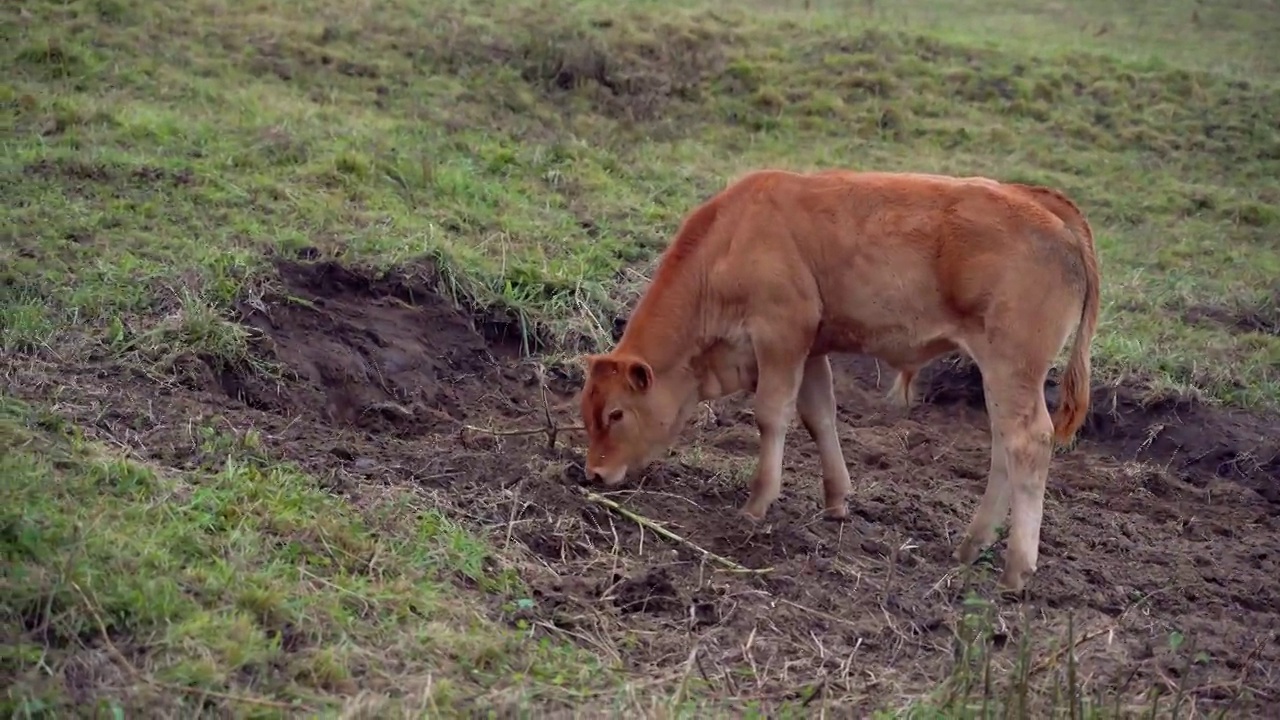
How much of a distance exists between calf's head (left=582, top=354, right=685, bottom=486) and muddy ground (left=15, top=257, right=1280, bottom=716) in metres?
0.17

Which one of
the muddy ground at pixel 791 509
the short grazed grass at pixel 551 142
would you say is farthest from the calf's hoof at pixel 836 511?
the short grazed grass at pixel 551 142

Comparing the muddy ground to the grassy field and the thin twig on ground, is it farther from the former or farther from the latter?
the grassy field

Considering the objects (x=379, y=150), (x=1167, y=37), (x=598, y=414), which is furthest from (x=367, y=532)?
(x=1167, y=37)

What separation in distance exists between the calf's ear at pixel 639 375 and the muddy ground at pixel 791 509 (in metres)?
0.52

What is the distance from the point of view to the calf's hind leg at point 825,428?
7.70 meters

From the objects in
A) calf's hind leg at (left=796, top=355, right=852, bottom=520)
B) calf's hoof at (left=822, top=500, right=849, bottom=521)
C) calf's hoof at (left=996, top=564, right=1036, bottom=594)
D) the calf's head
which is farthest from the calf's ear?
calf's hoof at (left=996, top=564, right=1036, bottom=594)

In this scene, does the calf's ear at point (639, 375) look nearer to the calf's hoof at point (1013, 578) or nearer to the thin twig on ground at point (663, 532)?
the thin twig on ground at point (663, 532)

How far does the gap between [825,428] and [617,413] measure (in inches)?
46.8

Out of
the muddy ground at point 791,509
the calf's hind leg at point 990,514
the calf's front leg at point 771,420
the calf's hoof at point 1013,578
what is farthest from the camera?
the calf's front leg at point 771,420

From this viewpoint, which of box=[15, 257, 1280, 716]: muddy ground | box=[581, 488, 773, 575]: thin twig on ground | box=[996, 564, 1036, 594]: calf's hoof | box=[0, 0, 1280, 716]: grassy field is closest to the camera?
box=[0, 0, 1280, 716]: grassy field

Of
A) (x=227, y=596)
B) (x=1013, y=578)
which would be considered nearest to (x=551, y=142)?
(x=1013, y=578)

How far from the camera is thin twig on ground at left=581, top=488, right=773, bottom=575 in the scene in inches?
263

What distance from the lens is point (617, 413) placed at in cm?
758

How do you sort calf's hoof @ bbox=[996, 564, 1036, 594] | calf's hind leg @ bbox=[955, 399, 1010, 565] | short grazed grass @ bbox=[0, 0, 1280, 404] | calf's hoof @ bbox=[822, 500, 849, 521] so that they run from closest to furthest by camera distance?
calf's hoof @ bbox=[996, 564, 1036, 594] < calf's hind leg @ bbox=[955, 399, 1010, 565] < calf's hoof @ bbox=[822, 500, 849, 521] < short grazed grass @ bbox=[0, 0, 1280, 404]
